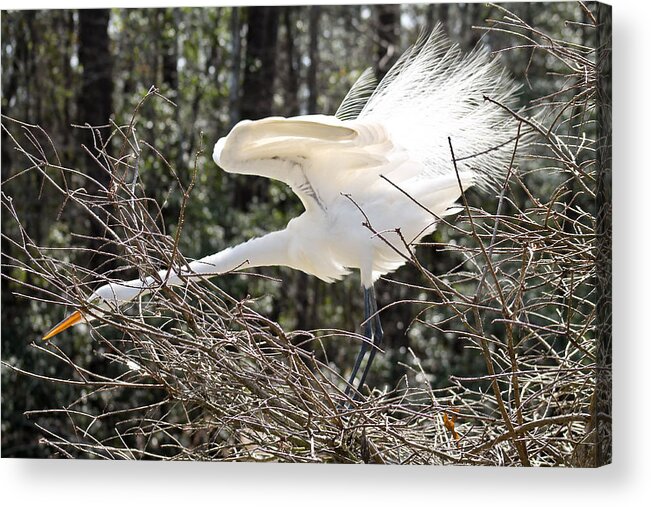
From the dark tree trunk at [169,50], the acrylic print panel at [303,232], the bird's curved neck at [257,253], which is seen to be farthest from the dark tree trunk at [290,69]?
the bird's curved neck at [257,253]

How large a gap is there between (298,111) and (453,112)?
255cm

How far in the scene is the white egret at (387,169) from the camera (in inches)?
140

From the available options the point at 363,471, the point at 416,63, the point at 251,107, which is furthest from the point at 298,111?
the point at 363,471

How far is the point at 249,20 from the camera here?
6156 mm

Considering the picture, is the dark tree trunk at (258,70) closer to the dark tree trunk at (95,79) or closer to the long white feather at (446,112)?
the dark tree trunk at (95,79)

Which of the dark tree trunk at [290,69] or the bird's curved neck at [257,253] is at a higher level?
the dark tree trunk at [290,69]

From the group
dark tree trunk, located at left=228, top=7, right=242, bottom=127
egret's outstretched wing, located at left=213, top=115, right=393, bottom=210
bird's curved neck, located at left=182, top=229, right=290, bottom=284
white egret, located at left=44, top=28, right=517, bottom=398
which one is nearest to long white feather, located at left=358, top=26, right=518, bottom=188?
white egret, located at left=44, top=28, right=517, bottom=398

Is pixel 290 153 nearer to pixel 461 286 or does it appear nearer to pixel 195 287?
pixel 195 287

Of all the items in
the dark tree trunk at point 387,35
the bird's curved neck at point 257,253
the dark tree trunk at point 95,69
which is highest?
the dark tree trunk at point 387,35

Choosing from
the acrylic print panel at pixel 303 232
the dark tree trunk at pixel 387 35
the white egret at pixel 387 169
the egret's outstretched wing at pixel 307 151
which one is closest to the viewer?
the acrylic print panel at pixel 303 232

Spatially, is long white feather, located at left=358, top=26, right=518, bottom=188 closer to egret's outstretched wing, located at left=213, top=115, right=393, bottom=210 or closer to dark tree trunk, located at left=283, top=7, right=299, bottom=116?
egret's outstretched wing, located at left=213, top=115, right=393, bottom=210

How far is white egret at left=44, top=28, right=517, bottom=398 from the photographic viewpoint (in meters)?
3.54

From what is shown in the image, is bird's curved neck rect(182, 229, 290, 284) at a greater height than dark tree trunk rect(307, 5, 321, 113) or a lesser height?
lesser

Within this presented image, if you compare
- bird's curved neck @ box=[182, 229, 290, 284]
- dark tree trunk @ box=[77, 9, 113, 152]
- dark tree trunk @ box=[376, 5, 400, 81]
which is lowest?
bird's curved neck @ box=[182, 229, 290, 284]
